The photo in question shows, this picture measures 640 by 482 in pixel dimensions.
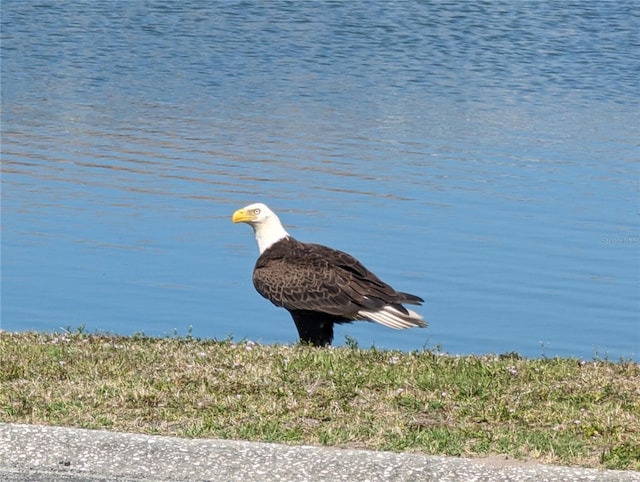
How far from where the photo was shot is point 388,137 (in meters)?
19.6

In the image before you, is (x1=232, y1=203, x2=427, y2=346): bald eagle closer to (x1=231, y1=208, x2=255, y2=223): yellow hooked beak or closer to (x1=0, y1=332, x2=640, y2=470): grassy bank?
(x1=231, y1=208, x2=255, y2=223): yellow hooked beak

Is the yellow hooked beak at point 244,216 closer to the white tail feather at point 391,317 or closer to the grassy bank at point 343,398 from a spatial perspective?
the white tail feather at point 391,317

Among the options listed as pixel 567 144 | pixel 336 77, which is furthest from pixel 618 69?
pixel 567 144

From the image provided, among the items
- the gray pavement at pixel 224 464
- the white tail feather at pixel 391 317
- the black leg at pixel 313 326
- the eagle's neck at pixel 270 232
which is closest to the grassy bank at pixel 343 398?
the gray pavement at pixel 224 464

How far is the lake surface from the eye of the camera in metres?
13.8

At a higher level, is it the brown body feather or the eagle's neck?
the eagle's neck

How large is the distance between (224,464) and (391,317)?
4.04 meters

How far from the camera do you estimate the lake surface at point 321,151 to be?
13.8 metres

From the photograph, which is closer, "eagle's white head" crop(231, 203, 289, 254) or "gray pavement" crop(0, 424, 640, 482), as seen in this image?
"gray pavement" crop(0, 424, 640, 482)

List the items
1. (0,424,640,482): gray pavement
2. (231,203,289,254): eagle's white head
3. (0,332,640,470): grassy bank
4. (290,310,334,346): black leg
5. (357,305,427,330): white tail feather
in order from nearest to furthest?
(0,424,640,482): gray pavement → (0,332,640,470): grassy bank → (357,305,427,330): white tail feather → (290,310,334,346): black leg → (231,203,289,254): eagle's white head

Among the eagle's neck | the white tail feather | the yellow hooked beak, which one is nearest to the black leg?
the white tail feather

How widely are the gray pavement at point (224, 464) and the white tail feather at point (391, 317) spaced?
3714mm

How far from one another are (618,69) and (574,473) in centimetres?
1983

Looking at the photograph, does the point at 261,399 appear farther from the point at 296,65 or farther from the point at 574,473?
the point at 296,65
